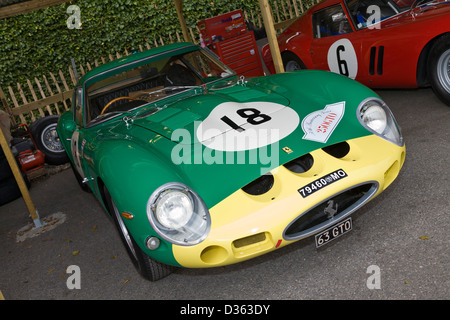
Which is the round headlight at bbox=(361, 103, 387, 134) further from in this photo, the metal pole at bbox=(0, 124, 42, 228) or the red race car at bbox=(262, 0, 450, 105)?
the metal pole at bbox=(0, 124, 42, 228)

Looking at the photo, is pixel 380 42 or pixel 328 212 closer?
pixel 328 212

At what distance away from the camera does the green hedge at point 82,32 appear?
8.38m

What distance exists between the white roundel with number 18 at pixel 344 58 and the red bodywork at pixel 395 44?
30 mm

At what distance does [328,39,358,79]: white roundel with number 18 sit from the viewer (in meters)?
4.87

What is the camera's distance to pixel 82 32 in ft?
29.6

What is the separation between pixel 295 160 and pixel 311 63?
3.17 metres

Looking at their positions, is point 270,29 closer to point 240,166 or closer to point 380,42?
point 380,42

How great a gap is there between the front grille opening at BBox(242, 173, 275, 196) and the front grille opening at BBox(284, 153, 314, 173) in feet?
0.45

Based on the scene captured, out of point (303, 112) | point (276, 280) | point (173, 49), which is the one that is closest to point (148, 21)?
point (173, 49)

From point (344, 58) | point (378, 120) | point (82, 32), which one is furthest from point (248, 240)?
point (82, 32)

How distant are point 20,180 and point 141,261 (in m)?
2.13

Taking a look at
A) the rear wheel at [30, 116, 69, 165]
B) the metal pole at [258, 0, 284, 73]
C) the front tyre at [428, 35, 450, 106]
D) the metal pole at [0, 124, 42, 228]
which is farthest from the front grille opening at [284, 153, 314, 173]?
the rear wheel at [30, 116, 69, 165]

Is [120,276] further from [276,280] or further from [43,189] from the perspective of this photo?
[43,189]

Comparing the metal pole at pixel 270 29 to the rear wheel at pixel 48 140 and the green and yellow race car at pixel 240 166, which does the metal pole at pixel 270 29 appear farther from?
the rear wheel at pixel 48 140
